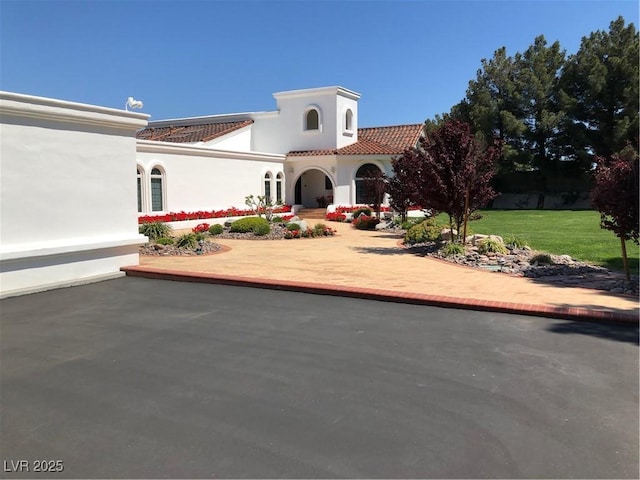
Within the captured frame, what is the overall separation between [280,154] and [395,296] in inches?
942

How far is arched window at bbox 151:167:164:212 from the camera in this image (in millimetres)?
20984

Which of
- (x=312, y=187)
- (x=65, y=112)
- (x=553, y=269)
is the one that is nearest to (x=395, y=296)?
(x=553, y=269)

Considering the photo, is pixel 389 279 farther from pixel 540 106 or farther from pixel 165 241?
pixel 540 106

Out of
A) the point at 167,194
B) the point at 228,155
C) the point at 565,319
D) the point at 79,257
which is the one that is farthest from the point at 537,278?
the point at 228,155

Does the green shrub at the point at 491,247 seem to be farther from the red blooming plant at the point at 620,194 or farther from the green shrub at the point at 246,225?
the green shrub at the point at 246,225

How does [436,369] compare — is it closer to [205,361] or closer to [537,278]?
[205,361]

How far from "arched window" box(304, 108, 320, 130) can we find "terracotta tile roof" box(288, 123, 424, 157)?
5.61 feet

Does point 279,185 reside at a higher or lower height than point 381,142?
lower

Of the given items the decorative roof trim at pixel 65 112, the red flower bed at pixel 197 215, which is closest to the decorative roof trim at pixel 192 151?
the red flower bed at pixel 197 215

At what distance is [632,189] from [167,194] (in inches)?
708

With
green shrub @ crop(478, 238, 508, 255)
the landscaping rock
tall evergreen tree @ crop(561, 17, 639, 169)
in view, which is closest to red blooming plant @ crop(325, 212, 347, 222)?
the landscaping rock

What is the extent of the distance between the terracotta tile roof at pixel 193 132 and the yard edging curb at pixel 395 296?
2074cm

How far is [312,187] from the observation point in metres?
33.5

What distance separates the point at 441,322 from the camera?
6195 millimetres
